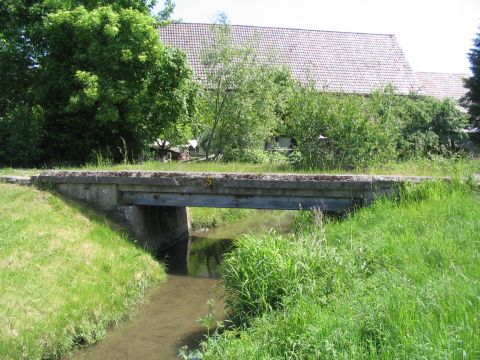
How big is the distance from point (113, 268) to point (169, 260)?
2.99 meters

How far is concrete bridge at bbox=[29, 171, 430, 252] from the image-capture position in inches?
391

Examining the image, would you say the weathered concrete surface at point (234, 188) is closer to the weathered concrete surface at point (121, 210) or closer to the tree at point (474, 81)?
the weathered concrete surface at point (121, 210)

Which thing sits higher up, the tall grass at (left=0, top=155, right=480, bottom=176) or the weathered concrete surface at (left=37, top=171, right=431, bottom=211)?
the tall grass at (left=0, top=155, right=480, bottom=176)

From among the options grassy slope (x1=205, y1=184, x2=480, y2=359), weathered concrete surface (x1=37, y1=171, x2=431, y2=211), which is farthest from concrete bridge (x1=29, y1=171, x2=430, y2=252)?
grassy slope (x1=205, y1=184, x2=480, y2=359)

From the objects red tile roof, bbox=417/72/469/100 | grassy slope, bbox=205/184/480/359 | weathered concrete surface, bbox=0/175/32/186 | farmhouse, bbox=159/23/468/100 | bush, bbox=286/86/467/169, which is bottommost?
Answer: grassy slope, bbox=205/184/480/359

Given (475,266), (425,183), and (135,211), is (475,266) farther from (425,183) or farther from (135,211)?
(135,211)

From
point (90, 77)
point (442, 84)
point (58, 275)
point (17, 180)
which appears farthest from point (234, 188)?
point (442, 84)

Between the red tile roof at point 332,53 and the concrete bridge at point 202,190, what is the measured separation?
19020mm

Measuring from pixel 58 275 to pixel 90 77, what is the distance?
7.35 metres

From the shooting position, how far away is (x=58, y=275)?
8133mm

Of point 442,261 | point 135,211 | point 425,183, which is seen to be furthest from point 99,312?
point 425,183

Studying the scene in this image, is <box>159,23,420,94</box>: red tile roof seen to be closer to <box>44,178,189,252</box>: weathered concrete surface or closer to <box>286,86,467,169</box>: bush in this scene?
<box>286,86,467,169</box>: bush

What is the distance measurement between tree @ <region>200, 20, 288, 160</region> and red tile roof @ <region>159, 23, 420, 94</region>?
1039cm

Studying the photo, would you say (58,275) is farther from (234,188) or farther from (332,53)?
(332,53)
